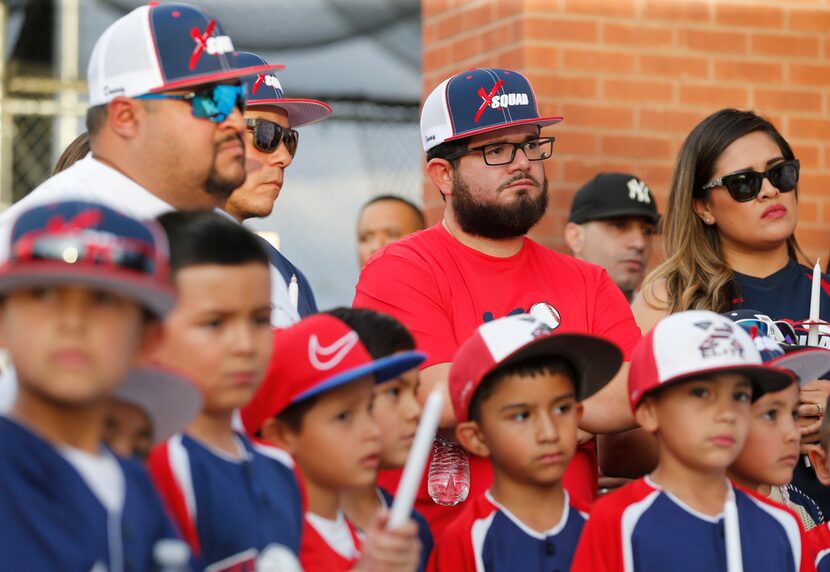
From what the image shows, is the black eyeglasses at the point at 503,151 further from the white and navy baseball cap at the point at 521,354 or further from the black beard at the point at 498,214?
the white and navy baseball cap at the point at 521,354

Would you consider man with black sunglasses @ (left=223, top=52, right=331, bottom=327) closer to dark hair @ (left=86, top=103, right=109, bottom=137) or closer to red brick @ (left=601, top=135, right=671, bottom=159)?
dark hair @ (left=86, top=103, right=109, bottom=137)

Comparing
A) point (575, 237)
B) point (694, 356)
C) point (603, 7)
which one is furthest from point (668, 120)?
point (694, 356)

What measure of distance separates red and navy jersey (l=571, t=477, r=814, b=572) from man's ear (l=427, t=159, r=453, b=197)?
153cm

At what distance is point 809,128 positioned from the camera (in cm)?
768

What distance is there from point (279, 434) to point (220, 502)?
23.1 inches

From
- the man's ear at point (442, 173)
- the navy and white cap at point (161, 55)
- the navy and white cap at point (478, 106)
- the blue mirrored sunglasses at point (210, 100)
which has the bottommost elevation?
the man's ear at point (442, 173)

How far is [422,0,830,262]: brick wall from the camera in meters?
7.21

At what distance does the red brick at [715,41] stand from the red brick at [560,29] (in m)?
0.51

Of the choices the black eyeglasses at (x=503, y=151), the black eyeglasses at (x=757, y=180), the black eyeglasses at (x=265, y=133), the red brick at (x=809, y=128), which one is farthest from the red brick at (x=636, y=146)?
the black eyeglasses at (x=265, y=133)

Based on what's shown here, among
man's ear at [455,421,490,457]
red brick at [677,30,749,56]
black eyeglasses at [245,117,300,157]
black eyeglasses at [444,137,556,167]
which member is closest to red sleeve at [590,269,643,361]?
black eyeglasses at [444,137,556,167]

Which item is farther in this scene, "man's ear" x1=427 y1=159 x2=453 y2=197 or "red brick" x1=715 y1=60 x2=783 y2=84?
"red brick" x1=715 y1=60 x2=783 y2=84

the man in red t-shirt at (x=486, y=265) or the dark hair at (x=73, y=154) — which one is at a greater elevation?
the dark hair at (x=73, y=154)

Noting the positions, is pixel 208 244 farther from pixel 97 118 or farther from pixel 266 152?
pixel 266 152

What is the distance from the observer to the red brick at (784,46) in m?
7.62
